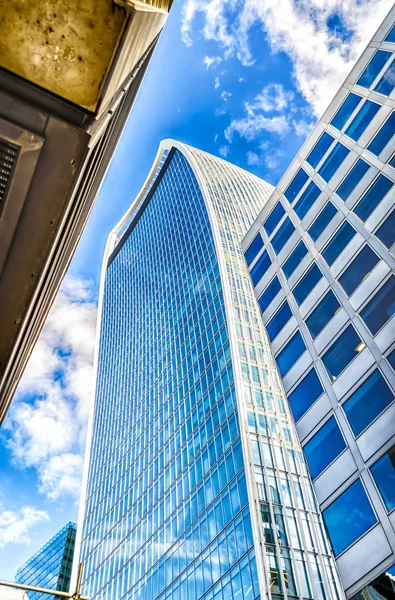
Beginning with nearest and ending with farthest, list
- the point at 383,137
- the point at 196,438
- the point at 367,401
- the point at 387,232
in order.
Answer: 1. the point at 367,401
2. the point at 387,232
3. the point at 383,137
4. the point at 196,438

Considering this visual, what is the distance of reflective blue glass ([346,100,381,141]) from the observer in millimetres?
20266

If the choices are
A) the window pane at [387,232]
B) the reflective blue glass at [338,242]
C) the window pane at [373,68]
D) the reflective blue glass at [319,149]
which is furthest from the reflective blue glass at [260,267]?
the window pane at [373,68]

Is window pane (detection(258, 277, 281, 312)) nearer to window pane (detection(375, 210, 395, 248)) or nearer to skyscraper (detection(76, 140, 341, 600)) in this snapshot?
window pane (detection(375, 210, 395, 248))

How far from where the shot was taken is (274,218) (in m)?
26.5

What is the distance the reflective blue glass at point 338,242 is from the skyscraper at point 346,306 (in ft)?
0.21

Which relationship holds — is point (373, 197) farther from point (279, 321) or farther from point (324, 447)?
point (324, 447)

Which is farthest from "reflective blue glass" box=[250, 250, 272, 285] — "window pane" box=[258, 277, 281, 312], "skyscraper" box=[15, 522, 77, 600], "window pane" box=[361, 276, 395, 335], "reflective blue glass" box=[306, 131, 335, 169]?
"skyscraper" box=[15, 522, 77, 600]

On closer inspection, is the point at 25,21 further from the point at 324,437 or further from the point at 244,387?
the point at 244,387

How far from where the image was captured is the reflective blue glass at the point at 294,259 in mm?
22400

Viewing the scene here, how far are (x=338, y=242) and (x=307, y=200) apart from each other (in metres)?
4.71

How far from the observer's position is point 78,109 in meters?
3.57

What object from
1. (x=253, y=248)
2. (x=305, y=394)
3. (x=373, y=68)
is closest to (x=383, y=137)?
(x=373, y=68)

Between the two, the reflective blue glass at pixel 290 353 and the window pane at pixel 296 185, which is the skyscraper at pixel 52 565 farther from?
the window pane at pixel 296 185

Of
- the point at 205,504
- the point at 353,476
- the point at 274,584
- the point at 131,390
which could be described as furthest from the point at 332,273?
the point at 131,390
